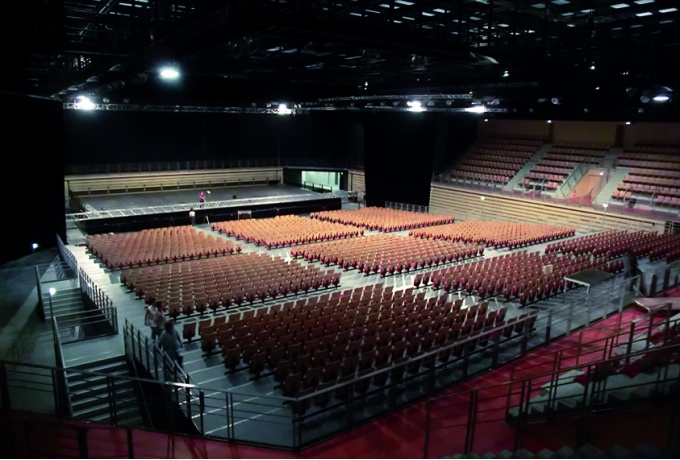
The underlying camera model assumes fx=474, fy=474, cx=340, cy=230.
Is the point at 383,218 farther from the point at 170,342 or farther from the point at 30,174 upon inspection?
the point at 170,342

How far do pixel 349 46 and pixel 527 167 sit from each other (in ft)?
75.8

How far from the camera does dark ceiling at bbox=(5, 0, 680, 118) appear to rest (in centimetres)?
711

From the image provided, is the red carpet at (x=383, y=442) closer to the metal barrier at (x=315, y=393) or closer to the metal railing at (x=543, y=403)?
the metal railing at (x=543, y=403)

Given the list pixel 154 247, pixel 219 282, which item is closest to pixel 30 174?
pixel 219 282

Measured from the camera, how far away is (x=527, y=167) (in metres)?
28.4

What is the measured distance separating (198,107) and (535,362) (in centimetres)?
2377

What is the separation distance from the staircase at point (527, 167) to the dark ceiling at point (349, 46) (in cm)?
923

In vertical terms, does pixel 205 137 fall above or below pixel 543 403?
above

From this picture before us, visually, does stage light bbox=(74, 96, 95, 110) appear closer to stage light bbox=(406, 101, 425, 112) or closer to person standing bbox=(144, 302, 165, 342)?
stage light bbox=(406, 101, 425, 112)

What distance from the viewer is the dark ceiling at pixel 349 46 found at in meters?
7.11

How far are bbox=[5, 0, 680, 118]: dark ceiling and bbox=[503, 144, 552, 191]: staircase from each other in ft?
30.3

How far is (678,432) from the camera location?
4.59 metres

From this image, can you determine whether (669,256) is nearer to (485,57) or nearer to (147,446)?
(485,57)

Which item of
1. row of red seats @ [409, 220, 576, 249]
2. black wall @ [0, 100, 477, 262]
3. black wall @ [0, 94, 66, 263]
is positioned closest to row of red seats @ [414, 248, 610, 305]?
row of red seats @ [409, 220, 576, 249]
